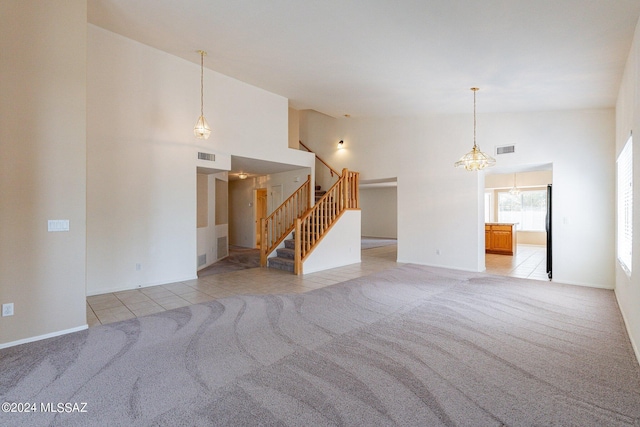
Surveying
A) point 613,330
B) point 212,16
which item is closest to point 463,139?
point 613,330

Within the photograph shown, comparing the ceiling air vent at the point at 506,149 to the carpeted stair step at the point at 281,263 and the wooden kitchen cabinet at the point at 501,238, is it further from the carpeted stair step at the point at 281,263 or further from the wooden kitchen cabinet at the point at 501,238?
the carpeted stair step at the point at 281,263

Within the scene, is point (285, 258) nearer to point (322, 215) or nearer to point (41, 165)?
point (322, 215)

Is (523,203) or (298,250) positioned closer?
(298,250)

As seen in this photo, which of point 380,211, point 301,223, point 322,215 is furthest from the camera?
point 380,211

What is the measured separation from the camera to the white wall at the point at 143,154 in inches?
185

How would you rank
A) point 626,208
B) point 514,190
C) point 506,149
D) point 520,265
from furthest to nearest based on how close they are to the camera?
point 514,190 → point 520,265 → point 506,149 → point 626,208

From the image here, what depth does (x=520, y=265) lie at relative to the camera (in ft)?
24.5

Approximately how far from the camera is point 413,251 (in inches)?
301

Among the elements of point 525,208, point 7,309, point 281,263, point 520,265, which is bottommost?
point 520,265

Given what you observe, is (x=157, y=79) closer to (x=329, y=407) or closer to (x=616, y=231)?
(x=329, y=407)

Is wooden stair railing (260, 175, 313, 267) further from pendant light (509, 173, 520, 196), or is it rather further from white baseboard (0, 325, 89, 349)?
pendant light (509, 173, 520, 196)

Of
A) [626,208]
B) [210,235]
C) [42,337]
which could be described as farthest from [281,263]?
[626,208]

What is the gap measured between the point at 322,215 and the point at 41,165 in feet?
16.1

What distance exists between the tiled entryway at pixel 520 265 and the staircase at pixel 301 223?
3769 millimetres
